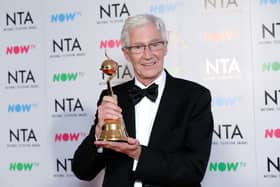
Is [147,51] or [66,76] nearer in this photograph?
[147,51]

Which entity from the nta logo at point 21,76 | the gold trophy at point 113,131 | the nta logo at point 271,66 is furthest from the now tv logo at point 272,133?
the nta logo at point 21,76

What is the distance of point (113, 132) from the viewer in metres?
1.35

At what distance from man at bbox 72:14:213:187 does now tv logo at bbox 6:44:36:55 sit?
1.02m

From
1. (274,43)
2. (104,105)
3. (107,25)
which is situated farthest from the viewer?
(107,25)

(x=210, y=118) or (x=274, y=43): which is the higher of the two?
(x=274, y=43)

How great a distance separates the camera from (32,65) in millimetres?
2432

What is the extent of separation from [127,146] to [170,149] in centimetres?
16

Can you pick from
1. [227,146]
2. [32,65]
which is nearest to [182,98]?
[227,146]

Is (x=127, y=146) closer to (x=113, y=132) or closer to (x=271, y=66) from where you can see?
(x=113, y=132)

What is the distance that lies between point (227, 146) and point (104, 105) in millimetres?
964

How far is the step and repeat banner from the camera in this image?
214cm

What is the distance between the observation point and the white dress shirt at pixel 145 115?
1492mm

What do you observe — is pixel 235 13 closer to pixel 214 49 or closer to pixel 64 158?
Result: pixel 214 49

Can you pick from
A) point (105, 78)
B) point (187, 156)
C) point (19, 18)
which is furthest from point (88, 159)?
point (19, 18)
